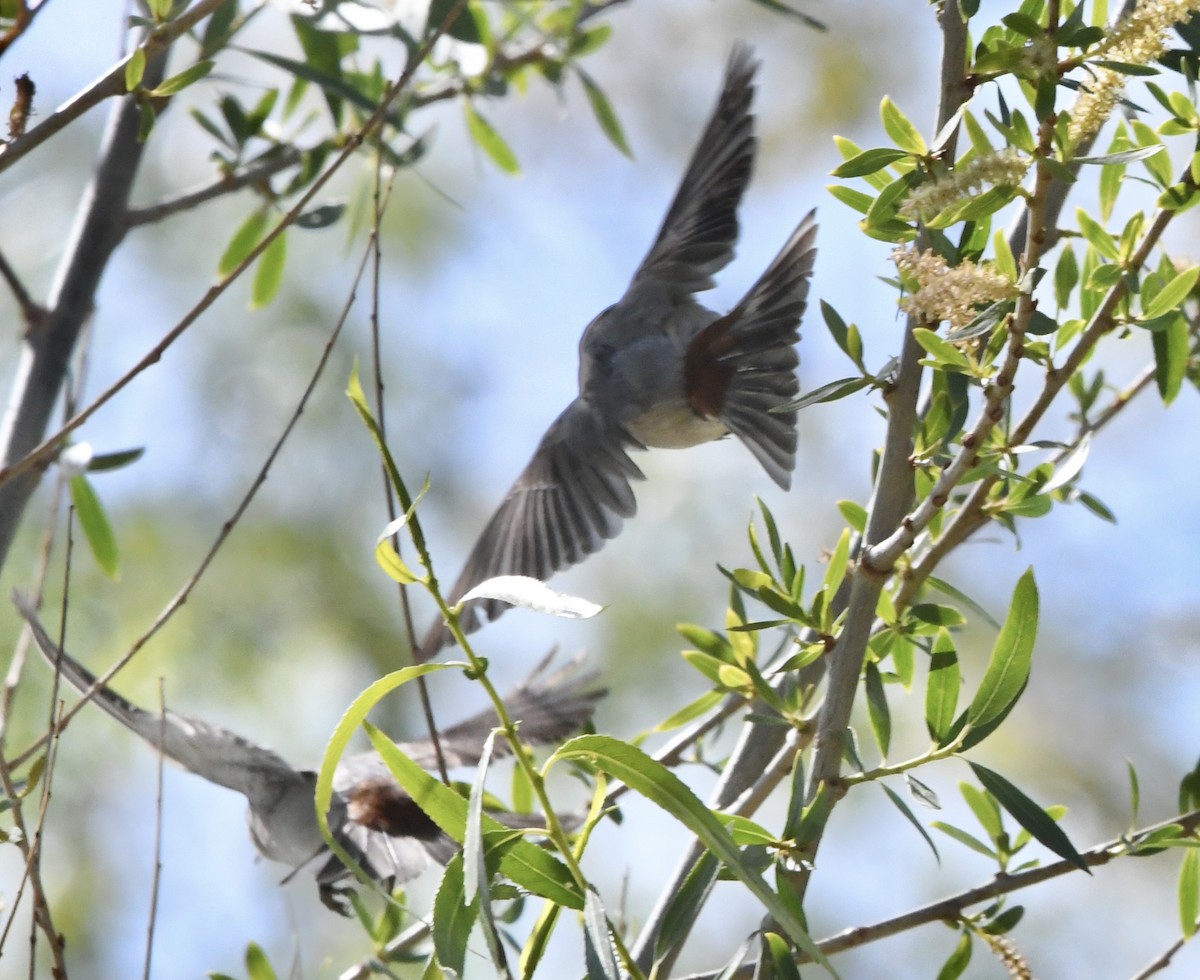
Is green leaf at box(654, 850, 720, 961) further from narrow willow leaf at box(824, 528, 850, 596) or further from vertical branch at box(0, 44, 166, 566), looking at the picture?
vertical branch at box(0, 44, 166, 566)

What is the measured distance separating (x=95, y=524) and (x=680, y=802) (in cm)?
88

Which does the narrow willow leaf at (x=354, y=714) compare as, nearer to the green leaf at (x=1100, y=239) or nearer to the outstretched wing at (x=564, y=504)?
the green leaf at (x=1100, y=239)


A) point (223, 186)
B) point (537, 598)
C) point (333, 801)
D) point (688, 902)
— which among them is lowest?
point (688, 902)

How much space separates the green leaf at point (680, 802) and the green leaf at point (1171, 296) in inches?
14.8

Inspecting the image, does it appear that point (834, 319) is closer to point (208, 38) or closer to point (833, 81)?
point (208, 38)

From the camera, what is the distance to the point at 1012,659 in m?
0.66

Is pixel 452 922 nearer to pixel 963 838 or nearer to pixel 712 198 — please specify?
pixel 963 838

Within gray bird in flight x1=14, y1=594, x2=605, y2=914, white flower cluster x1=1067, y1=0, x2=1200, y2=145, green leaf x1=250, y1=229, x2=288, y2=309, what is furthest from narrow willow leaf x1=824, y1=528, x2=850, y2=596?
green leaf x1=250, y1=229, x2=288, y2=309

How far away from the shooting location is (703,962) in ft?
11.8

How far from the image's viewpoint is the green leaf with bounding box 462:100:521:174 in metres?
1.60

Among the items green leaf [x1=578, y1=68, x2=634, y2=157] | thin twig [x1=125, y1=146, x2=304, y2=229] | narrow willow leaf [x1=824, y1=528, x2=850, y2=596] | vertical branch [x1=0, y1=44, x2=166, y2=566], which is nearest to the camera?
narrow willow leaf [x1=824, y1=528, x2=850, y2=596]

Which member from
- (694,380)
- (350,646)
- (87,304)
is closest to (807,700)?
(694,380)

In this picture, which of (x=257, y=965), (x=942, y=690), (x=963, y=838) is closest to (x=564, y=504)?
(x=257, y=965)

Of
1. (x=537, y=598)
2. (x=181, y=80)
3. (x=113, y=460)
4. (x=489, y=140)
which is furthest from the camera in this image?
(x=489, y=140)
